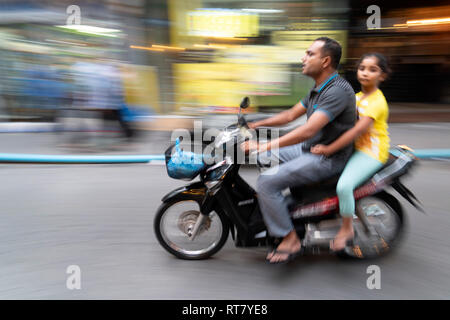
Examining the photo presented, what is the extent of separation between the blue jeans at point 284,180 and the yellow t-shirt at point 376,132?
0.68ft

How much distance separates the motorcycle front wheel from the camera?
3.03 metres

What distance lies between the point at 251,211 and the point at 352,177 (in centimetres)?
78

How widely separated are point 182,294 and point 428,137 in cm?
610

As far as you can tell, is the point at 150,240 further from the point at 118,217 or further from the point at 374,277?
the point at 374,277

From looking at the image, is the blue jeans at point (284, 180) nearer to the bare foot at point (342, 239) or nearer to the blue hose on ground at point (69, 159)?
the bare foot at point (342, 239)

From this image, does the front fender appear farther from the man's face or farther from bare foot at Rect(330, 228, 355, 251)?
the man's face

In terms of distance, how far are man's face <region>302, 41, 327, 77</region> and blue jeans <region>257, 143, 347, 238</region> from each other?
60 cm

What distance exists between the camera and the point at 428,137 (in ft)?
23.1

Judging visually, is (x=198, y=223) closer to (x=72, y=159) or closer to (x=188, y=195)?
(x=188, y=195)

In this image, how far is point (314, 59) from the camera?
2631 millimetres

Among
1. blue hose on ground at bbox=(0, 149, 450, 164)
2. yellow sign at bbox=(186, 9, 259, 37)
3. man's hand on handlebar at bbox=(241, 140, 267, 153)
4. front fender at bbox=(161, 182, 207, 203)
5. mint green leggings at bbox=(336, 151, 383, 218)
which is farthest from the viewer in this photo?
yellow sign at bbox=(186, 9, 259, 37)

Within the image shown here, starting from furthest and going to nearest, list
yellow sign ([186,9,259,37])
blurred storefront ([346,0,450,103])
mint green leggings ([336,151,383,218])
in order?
blurred storefront ([346,0,450,103]), yellow sign ([186,9,259,37]), mint green leggings ([336,151,383,218])

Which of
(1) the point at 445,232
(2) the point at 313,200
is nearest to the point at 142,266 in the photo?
(2) the point at 313,200

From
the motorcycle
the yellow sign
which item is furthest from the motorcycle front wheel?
the yellow sign
